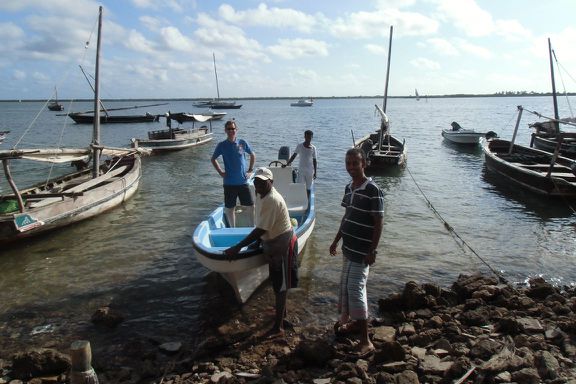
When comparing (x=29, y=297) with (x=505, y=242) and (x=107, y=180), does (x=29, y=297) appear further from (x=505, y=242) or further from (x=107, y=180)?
(x=505, y=242)

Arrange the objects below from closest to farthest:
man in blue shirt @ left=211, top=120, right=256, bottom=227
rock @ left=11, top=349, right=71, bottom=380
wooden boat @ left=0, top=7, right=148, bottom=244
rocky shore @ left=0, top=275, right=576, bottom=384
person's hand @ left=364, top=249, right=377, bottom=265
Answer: rocky shore @ left=0, top=275, right=576, bottom=384 → person's hand @ left=364, top=249, right=377, bottom=265 → rock @ left=11, top=349, right=71, bottom=380 → man in blue shirt @ left=211, top=120, right=256, bottom=227 → wooden boat @ left=0, top=7, right=148, bottom=244

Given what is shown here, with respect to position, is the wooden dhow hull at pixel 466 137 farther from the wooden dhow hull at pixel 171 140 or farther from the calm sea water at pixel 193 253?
the wooden dhow hull at pixel 171 140

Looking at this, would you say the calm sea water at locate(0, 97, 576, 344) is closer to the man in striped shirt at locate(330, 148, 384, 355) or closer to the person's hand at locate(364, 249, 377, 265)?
the man in striped shirt at locate(330, 148, 384, 355)

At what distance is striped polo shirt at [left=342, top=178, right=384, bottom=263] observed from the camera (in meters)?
4.68

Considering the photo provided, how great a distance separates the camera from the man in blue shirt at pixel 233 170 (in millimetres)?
8234

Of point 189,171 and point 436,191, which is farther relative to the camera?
point 189,171

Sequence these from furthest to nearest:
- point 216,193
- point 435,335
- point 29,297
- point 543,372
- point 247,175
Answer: point 216,193 < point 247,175 < point 29,297 < point 435,335 < point 543,372

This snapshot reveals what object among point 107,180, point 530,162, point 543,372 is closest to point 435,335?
point 543,372

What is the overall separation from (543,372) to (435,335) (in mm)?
1349

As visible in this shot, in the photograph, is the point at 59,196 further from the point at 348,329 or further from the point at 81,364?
the point at 348,329

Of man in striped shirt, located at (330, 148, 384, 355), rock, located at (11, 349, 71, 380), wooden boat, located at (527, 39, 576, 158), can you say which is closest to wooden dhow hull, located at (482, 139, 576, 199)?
wooden boat, located at (527, 39, 576, 158)

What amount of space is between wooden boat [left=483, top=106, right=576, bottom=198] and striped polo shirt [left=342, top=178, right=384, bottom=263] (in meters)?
12.7

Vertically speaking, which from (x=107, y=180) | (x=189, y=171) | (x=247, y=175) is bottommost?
(x=189, y=171)

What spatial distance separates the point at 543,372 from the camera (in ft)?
15.0
